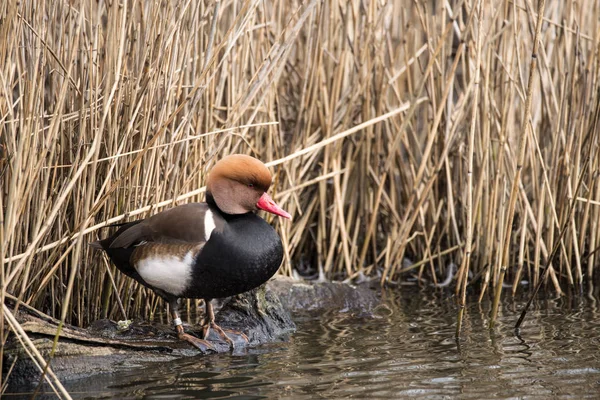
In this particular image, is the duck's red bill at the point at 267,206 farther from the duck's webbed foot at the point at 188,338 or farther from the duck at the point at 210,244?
the duck's webbed foot at the point at 188,338

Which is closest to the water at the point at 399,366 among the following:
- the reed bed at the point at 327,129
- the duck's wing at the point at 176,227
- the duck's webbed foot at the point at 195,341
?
the duck's webbed foot at the point at 195,341

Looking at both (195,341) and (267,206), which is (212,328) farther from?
(267,206)

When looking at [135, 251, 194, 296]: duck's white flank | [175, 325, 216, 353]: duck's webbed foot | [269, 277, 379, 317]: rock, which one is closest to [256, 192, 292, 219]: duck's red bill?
[135, 251, 194, 296]: duck's white flank

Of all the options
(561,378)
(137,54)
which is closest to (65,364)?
(137,54)

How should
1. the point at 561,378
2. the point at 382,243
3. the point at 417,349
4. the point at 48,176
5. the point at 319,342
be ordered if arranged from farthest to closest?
the point at 382,243
the point at 319,342
the point at 417,349
the point at 48,176
the point at 561,378

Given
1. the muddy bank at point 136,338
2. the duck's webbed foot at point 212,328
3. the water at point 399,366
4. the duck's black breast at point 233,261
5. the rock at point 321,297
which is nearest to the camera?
the water at point 399,366

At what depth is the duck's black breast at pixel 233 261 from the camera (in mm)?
3670

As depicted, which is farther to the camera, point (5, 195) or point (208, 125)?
point (208, 125)

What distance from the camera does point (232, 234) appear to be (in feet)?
12.2

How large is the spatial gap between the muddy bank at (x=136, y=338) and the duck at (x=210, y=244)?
153mm

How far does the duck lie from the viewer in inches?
145

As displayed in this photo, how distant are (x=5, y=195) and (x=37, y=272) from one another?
1.20 ft

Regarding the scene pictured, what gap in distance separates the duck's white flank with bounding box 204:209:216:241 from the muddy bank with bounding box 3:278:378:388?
53cm

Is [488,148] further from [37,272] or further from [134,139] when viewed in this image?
[37,272]
